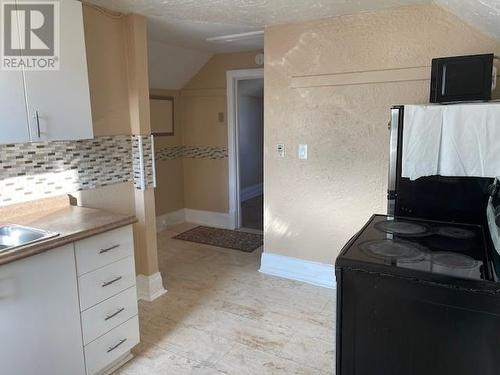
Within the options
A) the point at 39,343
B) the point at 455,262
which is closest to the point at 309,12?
the point at 455,262

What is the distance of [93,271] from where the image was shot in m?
1.97

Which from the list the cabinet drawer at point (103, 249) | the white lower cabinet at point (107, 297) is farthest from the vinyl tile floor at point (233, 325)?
the cabinet drawer at point (103, 249)

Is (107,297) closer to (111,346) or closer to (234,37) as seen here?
(111,346)

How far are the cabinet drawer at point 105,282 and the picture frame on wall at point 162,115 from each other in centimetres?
266

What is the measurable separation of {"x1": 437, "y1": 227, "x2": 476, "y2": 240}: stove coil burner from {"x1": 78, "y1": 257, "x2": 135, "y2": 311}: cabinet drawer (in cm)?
169

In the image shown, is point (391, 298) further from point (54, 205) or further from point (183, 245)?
point (183, 245)

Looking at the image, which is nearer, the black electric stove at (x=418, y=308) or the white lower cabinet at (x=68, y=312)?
the black electric stove at (x=418, y=308)

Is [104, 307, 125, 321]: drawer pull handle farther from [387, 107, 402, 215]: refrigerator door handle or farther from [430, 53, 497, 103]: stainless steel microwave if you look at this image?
[430, 53, 497, 103]: stainless steel microwave

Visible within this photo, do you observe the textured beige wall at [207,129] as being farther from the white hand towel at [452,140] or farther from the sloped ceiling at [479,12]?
the white hand towel at [452,140]

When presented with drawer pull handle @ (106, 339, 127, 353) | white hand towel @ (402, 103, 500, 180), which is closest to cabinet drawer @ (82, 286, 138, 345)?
drawer pull handle @ (106, 339, 127, 353)

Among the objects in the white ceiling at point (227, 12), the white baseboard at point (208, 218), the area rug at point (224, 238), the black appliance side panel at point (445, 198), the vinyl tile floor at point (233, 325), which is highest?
the white ceiling at point (227, 12)

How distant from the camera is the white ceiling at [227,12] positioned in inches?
97.0

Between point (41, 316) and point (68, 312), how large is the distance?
0.46ft

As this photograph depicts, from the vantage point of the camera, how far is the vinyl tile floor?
7.34ft
